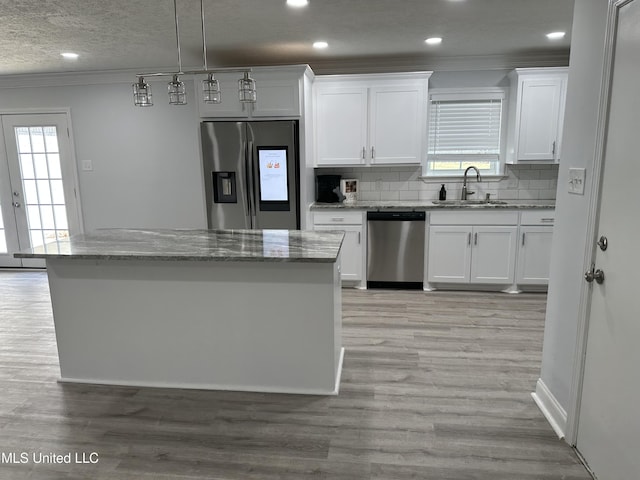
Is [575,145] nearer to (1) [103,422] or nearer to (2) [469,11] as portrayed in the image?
(2) [469,11]

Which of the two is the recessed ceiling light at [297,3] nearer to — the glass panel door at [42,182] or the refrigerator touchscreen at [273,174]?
the refrigerator touchscreen at [273,174]

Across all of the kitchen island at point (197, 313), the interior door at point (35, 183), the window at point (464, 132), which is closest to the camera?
the kitchen island at point (197, 313)

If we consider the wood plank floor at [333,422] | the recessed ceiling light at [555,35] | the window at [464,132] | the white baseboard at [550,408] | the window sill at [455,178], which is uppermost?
the recessed ceiling light at [555,35]

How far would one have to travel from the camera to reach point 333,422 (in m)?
2.25

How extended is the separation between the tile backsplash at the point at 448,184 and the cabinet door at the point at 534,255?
0.71 m

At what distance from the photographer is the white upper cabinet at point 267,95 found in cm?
401

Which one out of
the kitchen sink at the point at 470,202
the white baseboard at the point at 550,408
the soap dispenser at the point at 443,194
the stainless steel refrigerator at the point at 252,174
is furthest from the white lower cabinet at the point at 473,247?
the white baseboard at the point at 550,408

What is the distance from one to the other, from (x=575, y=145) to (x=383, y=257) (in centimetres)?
251

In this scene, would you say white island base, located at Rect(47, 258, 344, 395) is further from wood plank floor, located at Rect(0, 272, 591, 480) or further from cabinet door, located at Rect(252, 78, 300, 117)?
cabinet door, located at Rect(252, 78, 300, 117)

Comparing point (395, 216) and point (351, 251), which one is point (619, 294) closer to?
point (395, 216)

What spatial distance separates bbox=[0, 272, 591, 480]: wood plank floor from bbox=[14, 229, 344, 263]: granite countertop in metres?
0.85

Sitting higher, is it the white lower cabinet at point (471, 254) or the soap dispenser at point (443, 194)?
the soap dispenser at point (443, 194)

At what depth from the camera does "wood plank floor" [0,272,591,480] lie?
1.92m

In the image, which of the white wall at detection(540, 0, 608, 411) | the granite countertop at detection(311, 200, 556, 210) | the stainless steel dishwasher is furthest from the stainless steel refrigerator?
the white wall at detection(540, 0, 608, 411)
